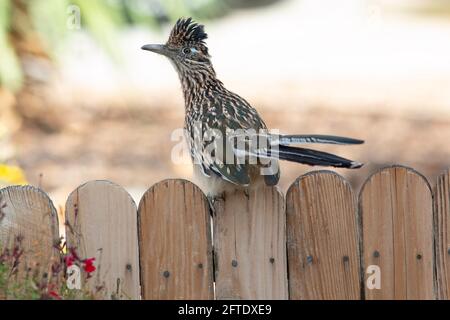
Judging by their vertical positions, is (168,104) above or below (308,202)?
above

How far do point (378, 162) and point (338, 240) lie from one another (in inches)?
188

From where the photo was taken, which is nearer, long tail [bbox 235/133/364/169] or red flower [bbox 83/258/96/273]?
red flower [bbox 83/258/96/273]

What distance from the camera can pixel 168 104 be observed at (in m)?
10.9

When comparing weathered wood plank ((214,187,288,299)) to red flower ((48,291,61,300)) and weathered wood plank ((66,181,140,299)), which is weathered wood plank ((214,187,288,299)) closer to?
weathered wood plank ((66,181,140,299))

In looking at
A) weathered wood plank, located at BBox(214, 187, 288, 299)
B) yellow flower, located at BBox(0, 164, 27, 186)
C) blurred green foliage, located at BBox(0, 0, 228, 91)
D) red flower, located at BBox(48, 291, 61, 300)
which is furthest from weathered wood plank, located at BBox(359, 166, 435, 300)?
blurred green foliage, located at BBox(0, 0, 228, 91)

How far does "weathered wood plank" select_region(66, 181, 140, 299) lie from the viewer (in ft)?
15.4

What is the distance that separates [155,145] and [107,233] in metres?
5.20

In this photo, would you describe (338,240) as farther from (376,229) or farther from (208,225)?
(208,225)

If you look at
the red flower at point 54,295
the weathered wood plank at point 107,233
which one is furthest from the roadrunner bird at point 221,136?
the red flower at point 54,295

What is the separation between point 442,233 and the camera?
4.76 meters

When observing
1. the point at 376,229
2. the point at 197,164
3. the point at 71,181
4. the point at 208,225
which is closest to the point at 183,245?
the point at 208,225

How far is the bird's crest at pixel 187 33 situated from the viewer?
568 centimetres

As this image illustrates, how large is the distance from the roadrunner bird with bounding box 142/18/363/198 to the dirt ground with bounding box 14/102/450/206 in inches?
116

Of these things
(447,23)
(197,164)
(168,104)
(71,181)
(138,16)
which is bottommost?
(197,164)
